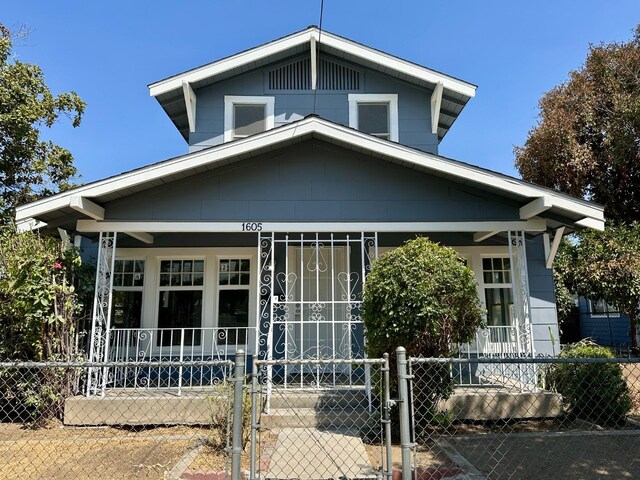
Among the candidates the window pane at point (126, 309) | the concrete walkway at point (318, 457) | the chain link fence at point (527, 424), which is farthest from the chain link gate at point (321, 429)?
the window pane at point (126, 309)

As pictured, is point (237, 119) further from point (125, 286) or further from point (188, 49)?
point (125, 286)

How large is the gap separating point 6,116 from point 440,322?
47.0ft

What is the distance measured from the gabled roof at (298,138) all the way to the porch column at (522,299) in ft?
1.80

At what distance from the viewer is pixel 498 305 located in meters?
9.22

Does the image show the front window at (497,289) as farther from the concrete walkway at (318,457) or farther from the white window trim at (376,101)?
the concrete walkway at (318,457)

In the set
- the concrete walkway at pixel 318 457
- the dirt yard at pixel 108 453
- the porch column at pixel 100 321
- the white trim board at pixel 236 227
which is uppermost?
the white trim board at pixel 236 227

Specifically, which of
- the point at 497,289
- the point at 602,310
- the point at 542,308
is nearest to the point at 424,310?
the point at 542,308

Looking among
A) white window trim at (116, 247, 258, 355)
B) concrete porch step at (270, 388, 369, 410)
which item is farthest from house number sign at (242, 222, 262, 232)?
concrete porch step at (270, 388, 369, 410)

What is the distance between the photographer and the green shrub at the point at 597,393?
268 inches

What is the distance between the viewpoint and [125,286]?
9125 millimetres

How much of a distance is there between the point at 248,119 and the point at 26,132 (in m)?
8.86

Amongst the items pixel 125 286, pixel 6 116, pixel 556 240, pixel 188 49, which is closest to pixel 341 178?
pixel 556 240

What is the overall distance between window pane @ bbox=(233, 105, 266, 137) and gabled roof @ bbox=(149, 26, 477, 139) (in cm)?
82

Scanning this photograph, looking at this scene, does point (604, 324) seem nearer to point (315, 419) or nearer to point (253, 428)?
point (315, 419)
